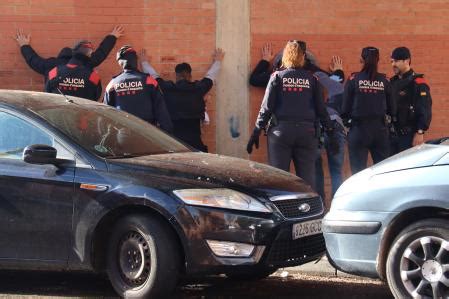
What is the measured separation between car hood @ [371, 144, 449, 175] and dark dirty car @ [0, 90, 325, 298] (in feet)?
2.72

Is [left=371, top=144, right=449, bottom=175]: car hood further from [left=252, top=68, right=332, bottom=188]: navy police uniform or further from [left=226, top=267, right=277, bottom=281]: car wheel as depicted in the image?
[left=252, top=68, right=332, bottom=188]: navy police uniform

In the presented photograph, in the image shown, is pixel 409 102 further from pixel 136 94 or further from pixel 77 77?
pixel 77 77

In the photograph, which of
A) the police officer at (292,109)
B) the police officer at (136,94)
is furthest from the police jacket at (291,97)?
the police officer at (136,94)

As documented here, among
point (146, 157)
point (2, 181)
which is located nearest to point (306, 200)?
point (146, 157)

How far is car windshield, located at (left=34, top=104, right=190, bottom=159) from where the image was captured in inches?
228

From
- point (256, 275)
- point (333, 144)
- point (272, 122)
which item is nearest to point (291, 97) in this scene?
point (272, 122)

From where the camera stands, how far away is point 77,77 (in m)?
8.63

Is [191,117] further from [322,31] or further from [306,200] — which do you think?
[306,200]

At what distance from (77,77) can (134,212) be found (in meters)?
3.65

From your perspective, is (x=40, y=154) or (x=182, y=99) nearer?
(x=40, y=154)

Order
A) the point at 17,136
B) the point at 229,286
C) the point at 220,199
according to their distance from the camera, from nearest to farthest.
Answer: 1. the point at 220,199
2. the point at 17,136
3. the point at 229,286

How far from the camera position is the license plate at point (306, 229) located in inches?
216

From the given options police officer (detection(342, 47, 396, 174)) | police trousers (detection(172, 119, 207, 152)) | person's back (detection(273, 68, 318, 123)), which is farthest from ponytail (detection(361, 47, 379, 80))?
police trousers (detection(172, 119, 207, 152))

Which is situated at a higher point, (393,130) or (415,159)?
(415,159)
